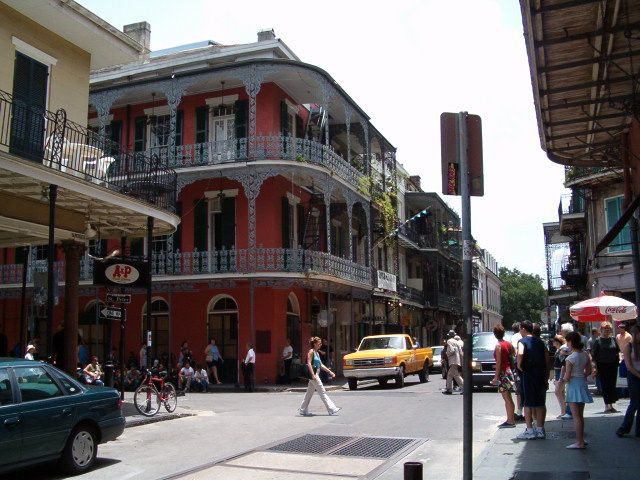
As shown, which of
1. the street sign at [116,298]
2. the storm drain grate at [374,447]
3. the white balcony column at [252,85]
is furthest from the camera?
the white balcony column at [252,85]

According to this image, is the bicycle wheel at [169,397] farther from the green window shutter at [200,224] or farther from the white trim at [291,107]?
the white trim at [291,107]

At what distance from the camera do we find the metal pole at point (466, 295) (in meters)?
5.30

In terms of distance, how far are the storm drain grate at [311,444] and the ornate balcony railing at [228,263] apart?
13716 mm

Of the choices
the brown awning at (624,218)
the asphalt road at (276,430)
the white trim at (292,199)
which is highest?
the white trim at (292,199)

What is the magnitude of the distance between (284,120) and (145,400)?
51.3ft

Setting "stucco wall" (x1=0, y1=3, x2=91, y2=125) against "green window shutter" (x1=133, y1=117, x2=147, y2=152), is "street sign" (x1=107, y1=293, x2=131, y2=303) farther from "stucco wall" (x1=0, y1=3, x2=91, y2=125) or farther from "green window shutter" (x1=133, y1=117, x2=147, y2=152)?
"green window shutter" (x1=133, y1=117, x2=147, y2=152)

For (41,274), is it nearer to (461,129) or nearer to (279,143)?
(279,143)

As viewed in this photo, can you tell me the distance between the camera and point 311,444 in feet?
35.6

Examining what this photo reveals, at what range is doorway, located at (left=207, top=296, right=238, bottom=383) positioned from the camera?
86.0ft

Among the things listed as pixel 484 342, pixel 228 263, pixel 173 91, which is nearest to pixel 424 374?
pixel 484 342

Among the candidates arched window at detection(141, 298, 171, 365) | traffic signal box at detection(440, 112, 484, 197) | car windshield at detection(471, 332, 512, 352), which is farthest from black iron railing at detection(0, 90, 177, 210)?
arched window at detection(141, 298, 171, 365)

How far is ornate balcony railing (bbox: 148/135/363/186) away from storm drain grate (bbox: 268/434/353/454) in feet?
50.6

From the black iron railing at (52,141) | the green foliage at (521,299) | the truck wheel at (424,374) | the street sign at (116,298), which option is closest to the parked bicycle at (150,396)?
the street sign at (116,298)

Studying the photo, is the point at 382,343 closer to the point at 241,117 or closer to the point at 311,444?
the point at 241,117
